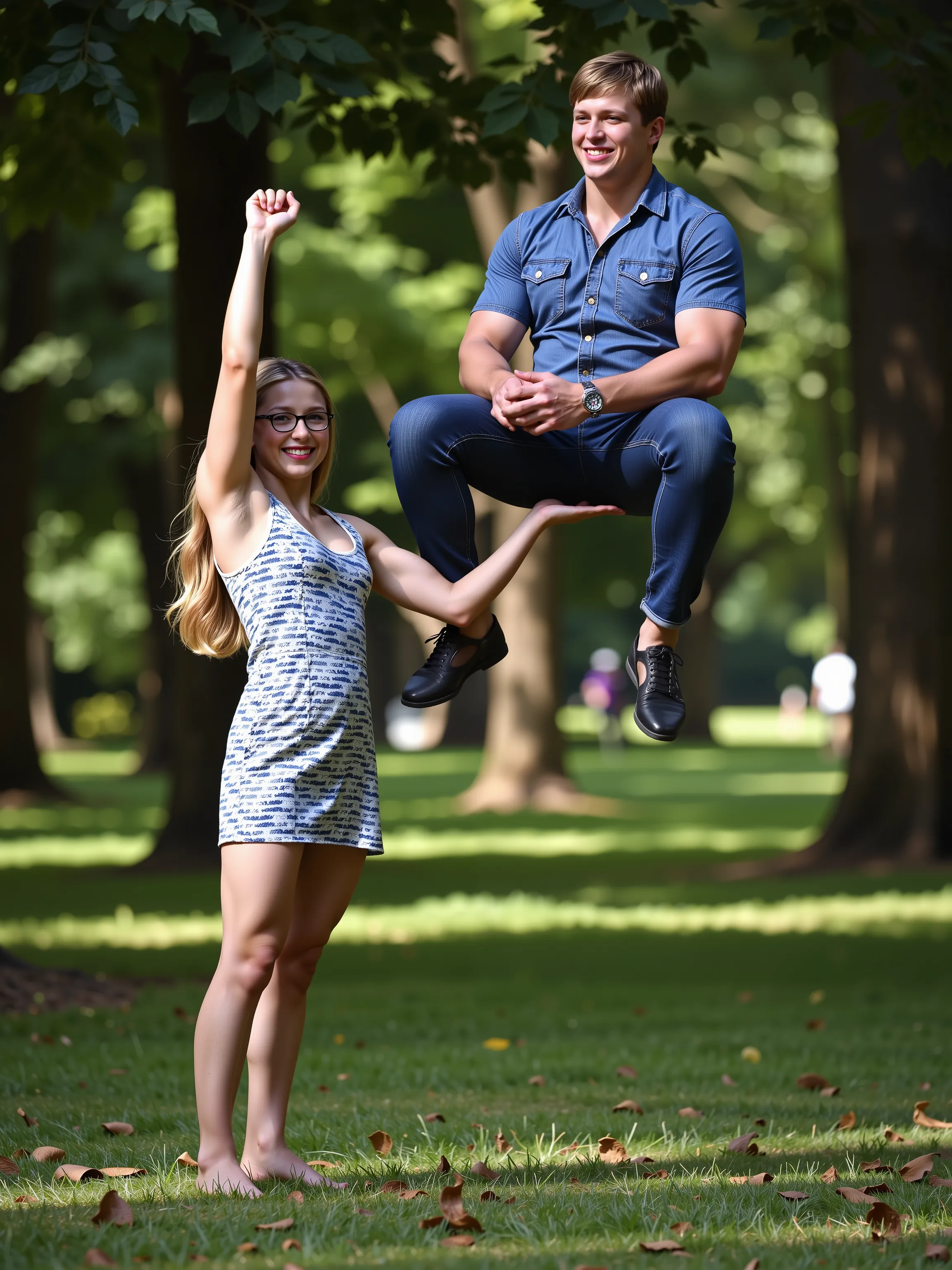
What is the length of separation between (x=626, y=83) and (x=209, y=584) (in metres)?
1.76

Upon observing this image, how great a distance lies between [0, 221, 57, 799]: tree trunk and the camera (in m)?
22.9

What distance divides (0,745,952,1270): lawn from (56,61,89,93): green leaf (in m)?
3.23

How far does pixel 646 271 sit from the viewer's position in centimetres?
488

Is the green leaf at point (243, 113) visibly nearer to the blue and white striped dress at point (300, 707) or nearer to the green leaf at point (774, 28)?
the blue and white striped dress at point (300, 707)

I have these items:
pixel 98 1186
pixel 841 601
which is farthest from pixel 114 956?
pixel 841 601

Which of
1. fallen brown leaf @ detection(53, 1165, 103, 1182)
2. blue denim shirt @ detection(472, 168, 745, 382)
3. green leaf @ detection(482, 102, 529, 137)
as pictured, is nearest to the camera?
blue denim shirt @ detection(472, 168, 745, 382)

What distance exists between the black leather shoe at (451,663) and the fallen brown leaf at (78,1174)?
164 cm

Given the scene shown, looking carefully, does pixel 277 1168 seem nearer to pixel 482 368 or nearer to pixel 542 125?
pixel 482 368

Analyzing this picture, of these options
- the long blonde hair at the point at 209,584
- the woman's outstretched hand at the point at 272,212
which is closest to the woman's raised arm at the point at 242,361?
the woman's outstretched hand at the point at 272,212

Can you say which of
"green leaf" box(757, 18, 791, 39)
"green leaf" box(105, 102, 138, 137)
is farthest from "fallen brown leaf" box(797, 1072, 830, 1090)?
"green leaf" box(105, 102, 138, 137)

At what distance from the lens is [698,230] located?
4.87 m

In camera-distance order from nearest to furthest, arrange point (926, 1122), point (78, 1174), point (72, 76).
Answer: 1. point (78, 1174)
2. point (72, 76)
3. point (926, 1122)

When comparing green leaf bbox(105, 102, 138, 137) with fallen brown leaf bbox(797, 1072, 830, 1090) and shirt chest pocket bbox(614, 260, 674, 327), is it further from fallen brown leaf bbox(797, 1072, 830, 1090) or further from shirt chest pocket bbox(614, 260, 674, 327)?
fallen brown leaf bbox(797, 1072, 830, 1090)

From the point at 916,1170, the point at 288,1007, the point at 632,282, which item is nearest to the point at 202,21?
the point at 632,282
